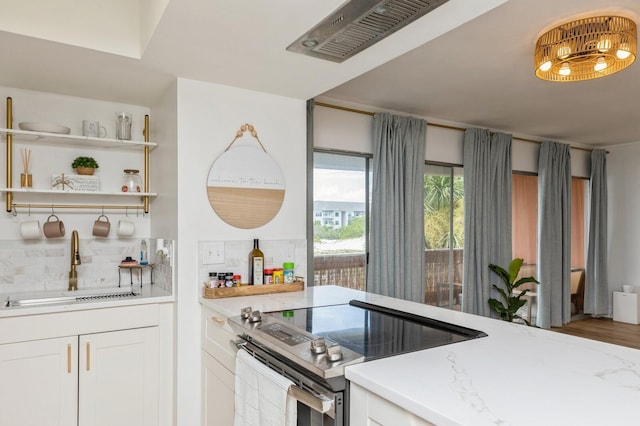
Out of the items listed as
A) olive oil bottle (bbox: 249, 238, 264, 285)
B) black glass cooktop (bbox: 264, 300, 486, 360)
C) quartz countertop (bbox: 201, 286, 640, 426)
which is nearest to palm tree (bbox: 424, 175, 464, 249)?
olive oil bottle (bbox: 249, 238, 264, 285)

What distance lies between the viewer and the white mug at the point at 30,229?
2496 mm

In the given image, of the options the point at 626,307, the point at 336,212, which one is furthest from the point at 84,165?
the point at 626,307

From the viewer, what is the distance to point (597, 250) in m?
5.60

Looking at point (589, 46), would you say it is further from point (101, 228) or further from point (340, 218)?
point (101, 228)

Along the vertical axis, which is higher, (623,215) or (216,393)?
(623,215)

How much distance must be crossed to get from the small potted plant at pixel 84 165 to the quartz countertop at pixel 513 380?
7.38ft

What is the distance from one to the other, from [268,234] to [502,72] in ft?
6.40

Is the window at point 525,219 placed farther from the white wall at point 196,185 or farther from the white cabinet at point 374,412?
the white cabinet at point 374,412

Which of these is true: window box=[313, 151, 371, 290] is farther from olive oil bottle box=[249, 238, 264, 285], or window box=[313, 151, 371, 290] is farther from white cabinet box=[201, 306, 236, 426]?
white cabinet box=[201, 306, 236, 426]

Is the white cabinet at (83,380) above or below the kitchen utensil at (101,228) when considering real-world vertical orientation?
below

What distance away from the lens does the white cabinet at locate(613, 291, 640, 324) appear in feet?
17.7

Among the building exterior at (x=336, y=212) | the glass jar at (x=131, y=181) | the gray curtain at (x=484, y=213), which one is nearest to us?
the glass jar at (x=131, y=181)

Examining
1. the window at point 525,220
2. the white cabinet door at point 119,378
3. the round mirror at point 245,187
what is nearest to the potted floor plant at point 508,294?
the window at point 525,220

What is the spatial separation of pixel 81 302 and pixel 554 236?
198 inches
